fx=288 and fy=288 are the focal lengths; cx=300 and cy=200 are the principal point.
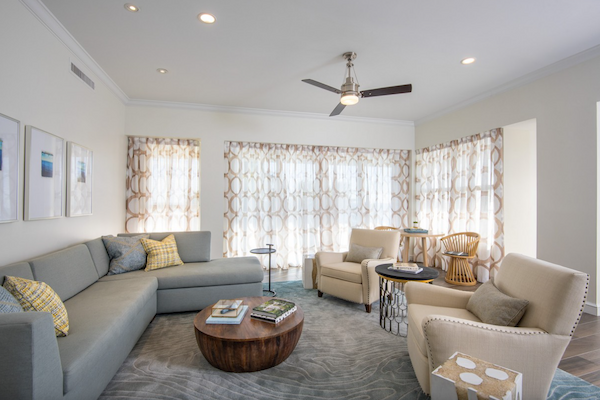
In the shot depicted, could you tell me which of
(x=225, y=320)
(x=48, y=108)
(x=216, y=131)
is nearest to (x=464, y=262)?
(x=225, y=320)

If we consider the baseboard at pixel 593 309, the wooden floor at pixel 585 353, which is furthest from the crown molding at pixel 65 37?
the baseboard at pixel 593 309

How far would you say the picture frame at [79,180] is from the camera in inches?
118

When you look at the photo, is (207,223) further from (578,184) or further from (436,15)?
(578,184)

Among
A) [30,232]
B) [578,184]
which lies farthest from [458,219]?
[30,232]

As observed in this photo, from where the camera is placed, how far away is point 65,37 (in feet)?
9.18

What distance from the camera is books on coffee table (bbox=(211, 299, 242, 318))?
227 centimetres

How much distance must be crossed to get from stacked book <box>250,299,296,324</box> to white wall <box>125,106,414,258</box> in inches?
108

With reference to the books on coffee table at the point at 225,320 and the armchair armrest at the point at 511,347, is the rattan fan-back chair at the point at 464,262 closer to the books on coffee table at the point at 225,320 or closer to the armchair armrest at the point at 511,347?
the armchair armrest at the point at 511,347

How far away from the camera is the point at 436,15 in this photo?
99.7 inches

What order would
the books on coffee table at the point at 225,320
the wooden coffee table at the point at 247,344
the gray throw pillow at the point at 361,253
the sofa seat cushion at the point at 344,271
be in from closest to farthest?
the wooden coffee table at the point at 247,344
the books on coffee table at the point at 225,320
the sofa seat cushion at the point at 344,271
the gray throw pillow at the point at 361,253

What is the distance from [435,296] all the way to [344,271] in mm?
1290

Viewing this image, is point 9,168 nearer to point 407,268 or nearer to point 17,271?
point 17,271

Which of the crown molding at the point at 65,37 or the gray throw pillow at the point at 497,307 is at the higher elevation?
the crown molding at the point at 65,37

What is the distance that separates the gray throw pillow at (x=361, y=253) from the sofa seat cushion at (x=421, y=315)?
139 cm
